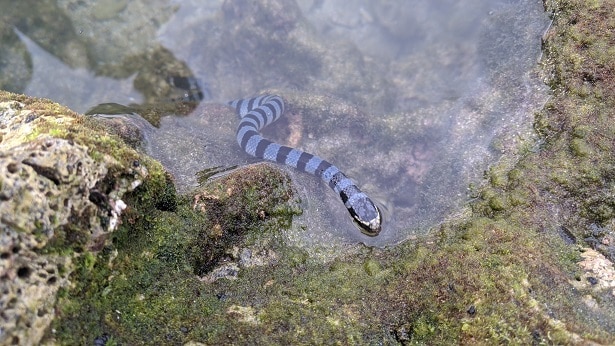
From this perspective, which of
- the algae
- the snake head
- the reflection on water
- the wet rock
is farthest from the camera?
the reflection on water

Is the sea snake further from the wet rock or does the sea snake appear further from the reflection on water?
the wet rock

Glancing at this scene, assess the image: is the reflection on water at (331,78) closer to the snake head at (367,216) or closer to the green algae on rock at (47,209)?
the snake head at (367,216)

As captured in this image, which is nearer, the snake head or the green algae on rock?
the green algae on rock

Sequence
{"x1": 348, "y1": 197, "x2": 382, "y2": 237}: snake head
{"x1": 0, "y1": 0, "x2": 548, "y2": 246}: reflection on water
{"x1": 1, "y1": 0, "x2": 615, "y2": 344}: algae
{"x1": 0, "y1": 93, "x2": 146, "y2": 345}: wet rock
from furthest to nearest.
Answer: {"x1": 0, "y1": 0, "x2": 548, "y2": 246}: reflection on water, {"x1": 348, "y1": 197, "x2": 382, "y2": 237}: snake head, {"x1": 1, "y1": 0, "x2": 615, "y2": 344}: algae, {"x1": 0, "y1": 93, "x2": 146, "y2": 345}: wet rock

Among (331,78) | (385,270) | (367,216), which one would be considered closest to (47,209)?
(385,270)

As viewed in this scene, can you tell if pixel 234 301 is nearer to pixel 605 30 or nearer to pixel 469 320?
pixel 469 320

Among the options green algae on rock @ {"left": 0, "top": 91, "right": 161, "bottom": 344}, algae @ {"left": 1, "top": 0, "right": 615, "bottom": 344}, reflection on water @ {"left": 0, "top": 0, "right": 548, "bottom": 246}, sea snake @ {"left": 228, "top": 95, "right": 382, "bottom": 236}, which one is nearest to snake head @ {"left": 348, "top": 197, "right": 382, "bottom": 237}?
sea snake @ {"left": 228, "top": 95, "right": 382, "bottom": 236}

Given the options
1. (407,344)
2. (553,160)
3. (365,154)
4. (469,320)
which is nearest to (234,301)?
(407,344)
